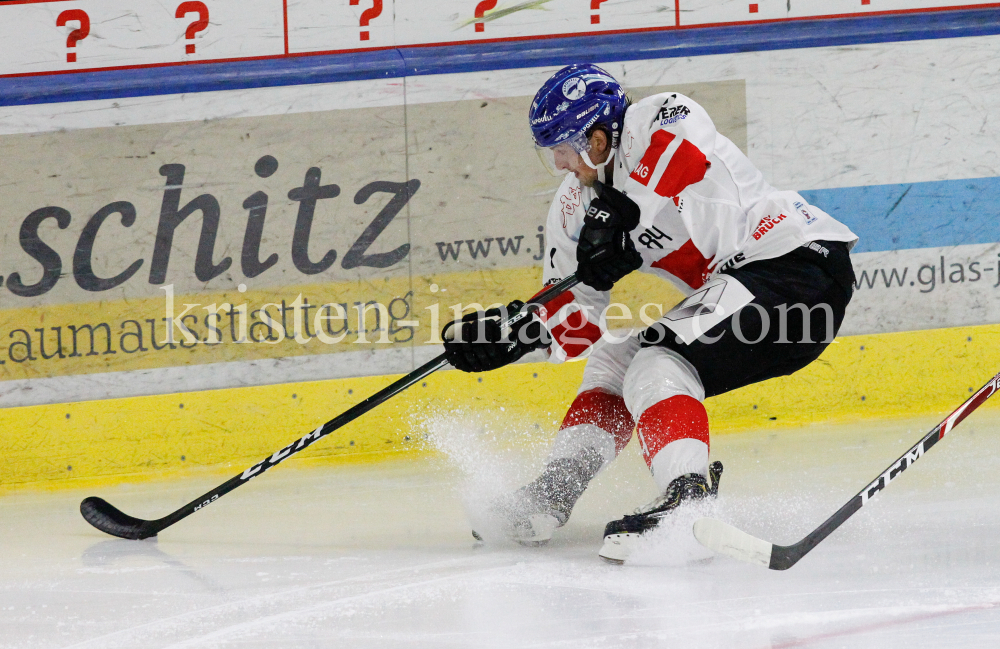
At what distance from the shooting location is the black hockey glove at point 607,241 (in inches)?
98.3

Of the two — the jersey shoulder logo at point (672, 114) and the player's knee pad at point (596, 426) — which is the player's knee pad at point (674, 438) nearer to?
the player's knee pad at point (596, 426)

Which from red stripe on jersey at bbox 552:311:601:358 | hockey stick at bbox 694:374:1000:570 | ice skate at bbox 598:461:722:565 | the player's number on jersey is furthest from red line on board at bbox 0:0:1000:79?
→ hockey stick at bbox 694:374:1000:570

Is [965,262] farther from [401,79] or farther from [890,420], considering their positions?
[401,79]

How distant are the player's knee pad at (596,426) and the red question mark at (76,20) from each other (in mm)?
2447

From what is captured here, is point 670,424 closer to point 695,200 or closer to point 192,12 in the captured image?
point 695,200

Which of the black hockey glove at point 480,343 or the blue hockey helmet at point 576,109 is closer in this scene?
the blue hockey helmet at point 576,109

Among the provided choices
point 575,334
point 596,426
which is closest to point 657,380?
point 596,426

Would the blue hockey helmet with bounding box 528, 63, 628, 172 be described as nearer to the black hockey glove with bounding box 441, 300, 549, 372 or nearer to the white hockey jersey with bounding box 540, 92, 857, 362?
the white hockey jersey with bounding box 540, 92, 857, 362

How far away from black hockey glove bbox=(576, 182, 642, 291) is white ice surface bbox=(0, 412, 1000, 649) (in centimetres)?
60

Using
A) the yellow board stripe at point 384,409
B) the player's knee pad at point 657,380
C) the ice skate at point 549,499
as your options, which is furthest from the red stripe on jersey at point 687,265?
the yellow board stripe at point 384,409

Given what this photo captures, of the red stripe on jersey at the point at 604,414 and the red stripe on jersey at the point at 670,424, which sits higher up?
the red stripe on jersey at the point at 670,424

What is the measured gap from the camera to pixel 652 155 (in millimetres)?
2469

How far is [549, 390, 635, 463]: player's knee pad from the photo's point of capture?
8.76 feet

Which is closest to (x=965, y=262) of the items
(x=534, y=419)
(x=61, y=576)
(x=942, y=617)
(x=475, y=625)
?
(x=534, y=419)
